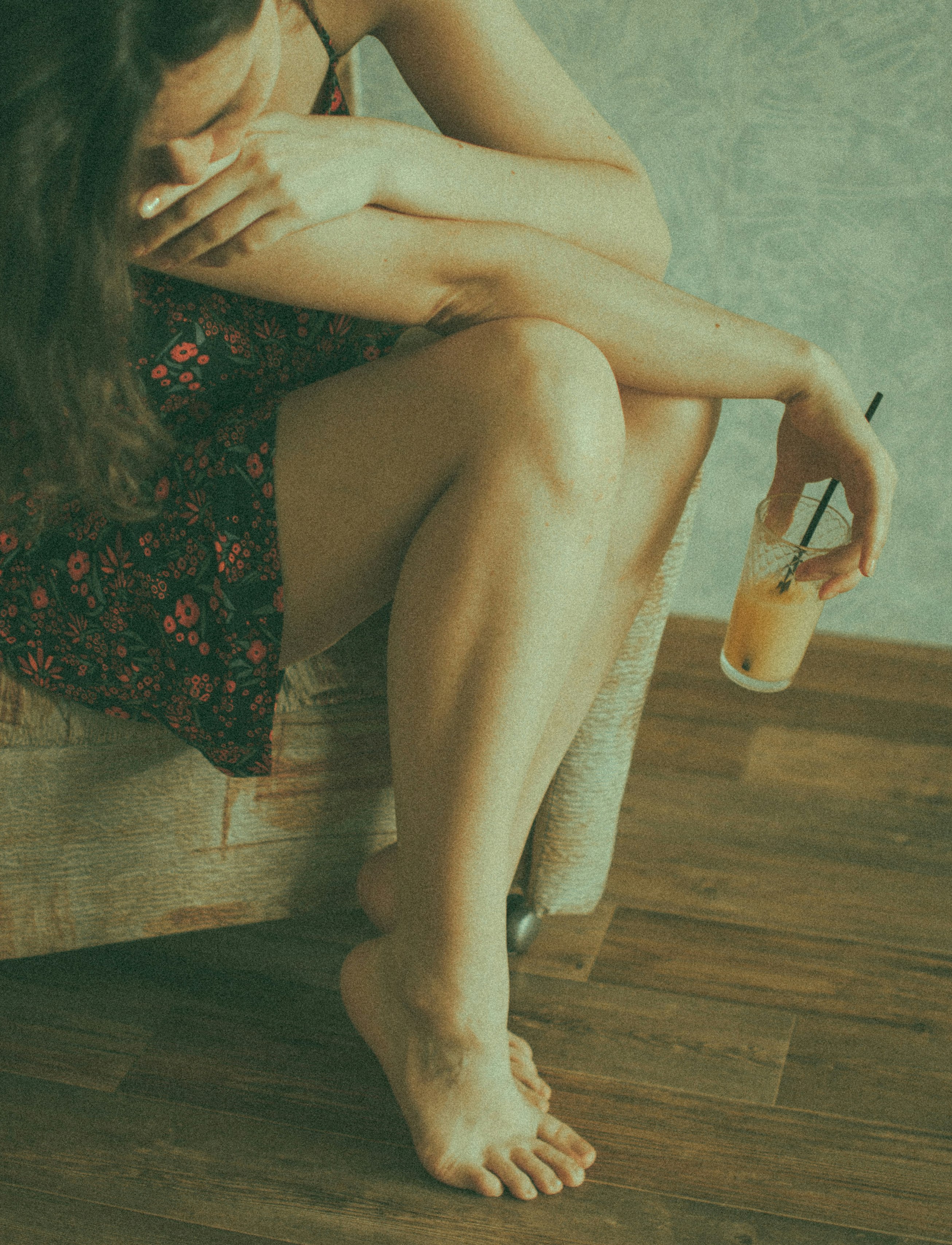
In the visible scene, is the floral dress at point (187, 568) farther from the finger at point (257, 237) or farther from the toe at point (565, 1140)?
the toe at point (565, 1140)

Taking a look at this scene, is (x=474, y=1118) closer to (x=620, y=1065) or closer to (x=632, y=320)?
(x=620, y=1065)

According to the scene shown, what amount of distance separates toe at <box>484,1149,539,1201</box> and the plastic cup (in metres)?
0.48

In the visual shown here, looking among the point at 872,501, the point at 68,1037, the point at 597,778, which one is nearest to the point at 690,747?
the point at 597,778

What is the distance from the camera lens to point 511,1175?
750 millimetres

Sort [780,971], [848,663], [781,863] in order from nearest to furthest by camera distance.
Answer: [780,971]
[781,863]
[848,663]

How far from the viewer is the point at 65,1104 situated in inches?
32.4

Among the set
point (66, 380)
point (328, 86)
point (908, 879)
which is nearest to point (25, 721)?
point (66, 380)

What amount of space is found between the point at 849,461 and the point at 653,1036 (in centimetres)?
51

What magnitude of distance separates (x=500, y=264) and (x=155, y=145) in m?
0.25

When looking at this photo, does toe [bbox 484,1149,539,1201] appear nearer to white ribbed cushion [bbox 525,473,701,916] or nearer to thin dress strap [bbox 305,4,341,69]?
white ribbed cushion [bbox 525,473,701,916]

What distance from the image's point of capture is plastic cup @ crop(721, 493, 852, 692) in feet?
2.99

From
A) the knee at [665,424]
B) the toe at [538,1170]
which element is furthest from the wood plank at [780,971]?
the knee at [665,424]

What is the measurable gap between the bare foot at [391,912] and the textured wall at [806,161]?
35.1 inches

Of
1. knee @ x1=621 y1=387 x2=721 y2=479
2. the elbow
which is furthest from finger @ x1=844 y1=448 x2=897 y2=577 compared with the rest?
the elbow
